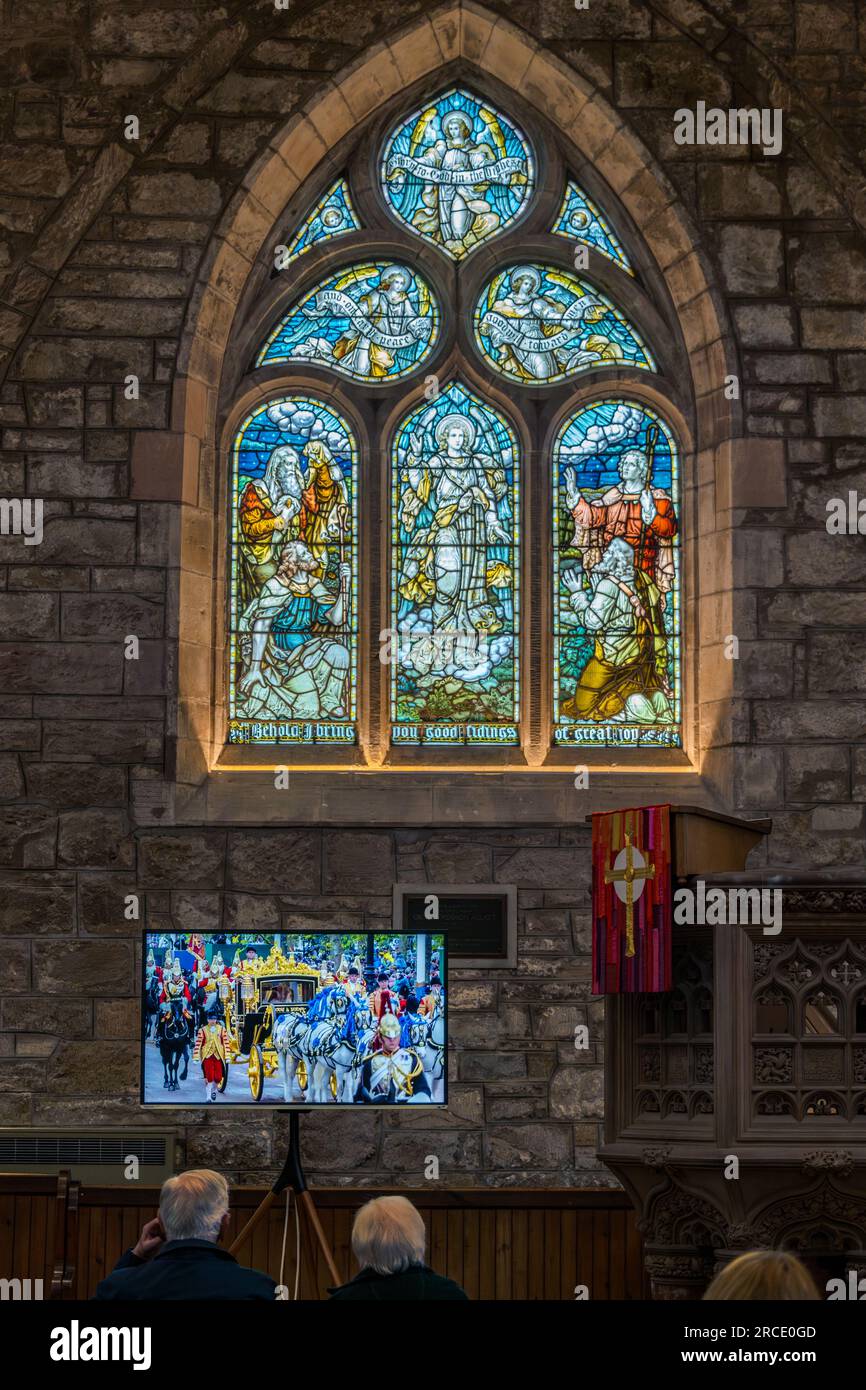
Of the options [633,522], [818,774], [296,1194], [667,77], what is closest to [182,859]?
[296,1194]

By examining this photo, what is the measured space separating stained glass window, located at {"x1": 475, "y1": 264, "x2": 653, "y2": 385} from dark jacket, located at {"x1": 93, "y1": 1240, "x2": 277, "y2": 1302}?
214 inches

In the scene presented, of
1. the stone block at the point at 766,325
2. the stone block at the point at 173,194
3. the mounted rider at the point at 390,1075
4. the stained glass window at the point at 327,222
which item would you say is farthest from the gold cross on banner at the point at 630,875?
the stained glass window at the point at 327,222

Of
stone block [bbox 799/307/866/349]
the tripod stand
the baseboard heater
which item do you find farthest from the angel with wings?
the tripod stand

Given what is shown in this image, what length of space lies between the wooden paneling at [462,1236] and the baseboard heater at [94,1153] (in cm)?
8

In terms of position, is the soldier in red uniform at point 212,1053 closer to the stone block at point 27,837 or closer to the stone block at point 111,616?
the stone block at point 27,837

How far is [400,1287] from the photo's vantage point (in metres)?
3.67

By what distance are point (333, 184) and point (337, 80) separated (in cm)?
53

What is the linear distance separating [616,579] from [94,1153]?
10.3 ft

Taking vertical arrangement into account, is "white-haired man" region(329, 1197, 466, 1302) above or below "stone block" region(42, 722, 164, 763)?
below

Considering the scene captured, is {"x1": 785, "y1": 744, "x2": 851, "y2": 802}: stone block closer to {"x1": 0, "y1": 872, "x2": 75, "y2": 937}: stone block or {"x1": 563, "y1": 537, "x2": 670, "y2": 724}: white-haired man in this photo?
{"x1": 563, "y1": 537, "x2": 670, "y2": 724}: white-haired man

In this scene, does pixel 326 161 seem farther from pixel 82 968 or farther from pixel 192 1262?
pixel 192 1262

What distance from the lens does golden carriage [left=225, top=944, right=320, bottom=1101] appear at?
615cm
